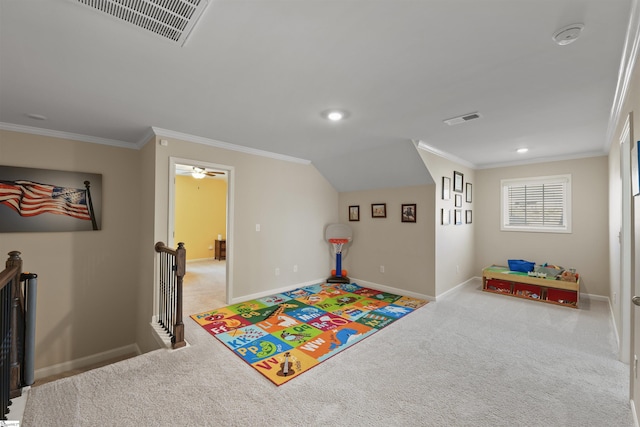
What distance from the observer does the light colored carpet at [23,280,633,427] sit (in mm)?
1857

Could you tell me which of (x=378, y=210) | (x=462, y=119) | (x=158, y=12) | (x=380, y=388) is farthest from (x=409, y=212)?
(x=158, y=12)

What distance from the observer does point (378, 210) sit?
5.23 meters

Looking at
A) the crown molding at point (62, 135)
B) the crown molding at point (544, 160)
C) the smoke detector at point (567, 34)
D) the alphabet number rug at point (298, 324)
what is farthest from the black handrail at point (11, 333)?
the crown molding at point (544, 160)

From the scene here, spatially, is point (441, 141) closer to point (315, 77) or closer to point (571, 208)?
point (315, 77)

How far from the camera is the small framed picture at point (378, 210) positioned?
16.9 feet

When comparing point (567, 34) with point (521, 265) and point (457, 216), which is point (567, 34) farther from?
point (521, 265)

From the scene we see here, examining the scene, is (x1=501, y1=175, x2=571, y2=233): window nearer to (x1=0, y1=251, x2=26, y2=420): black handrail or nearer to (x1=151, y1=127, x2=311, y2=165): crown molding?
(x1=151, y1=127, x2=311, y2=165): crown molding

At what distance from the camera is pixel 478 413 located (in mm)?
1912

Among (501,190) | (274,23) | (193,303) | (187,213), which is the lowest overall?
(193,303)

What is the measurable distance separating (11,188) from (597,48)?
222 inches

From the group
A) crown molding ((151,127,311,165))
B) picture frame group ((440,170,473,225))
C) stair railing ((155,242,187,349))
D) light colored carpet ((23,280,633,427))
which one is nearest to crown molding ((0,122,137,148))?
crown molding ((151,127,311,165))

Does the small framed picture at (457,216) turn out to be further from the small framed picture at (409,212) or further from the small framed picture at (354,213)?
the small framed picture at (354,213)

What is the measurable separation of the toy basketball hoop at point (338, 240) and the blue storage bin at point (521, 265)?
9.66 feet

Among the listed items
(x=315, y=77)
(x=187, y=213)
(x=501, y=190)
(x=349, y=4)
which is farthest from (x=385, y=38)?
(x=187, y=213)
